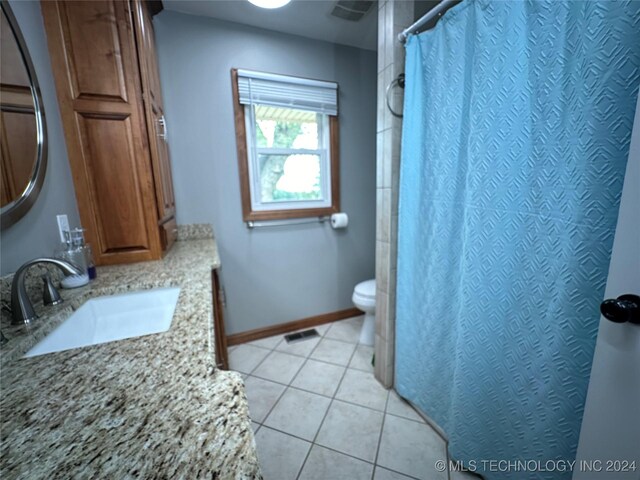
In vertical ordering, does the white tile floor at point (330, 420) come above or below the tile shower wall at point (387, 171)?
below

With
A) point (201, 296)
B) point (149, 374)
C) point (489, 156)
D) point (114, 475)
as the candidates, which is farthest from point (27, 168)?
point (489, 156)

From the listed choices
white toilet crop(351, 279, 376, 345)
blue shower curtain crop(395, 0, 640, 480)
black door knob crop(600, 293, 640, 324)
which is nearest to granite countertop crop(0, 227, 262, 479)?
black door knob crop(600, 293, 640, 324)

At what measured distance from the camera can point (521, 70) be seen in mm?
805

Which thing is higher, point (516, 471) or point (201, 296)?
point (201, 296)

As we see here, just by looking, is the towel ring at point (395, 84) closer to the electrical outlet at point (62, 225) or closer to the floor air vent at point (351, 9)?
the floor air vent at point (351, 9)

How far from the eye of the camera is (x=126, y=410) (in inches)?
18.1

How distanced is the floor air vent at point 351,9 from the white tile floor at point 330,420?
2.38m

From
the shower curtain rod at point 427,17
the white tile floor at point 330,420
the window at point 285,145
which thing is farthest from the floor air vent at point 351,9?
the white tile floor at point 330,420

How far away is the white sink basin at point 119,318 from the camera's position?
87 cm

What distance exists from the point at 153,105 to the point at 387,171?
51.4 inches

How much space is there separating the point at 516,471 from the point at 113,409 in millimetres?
1308

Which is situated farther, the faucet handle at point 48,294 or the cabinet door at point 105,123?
the cabinet door at point 105,123

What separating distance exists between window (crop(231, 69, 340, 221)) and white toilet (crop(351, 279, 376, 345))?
2.39 feet

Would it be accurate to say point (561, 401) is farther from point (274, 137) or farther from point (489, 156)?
point (274, 137)
